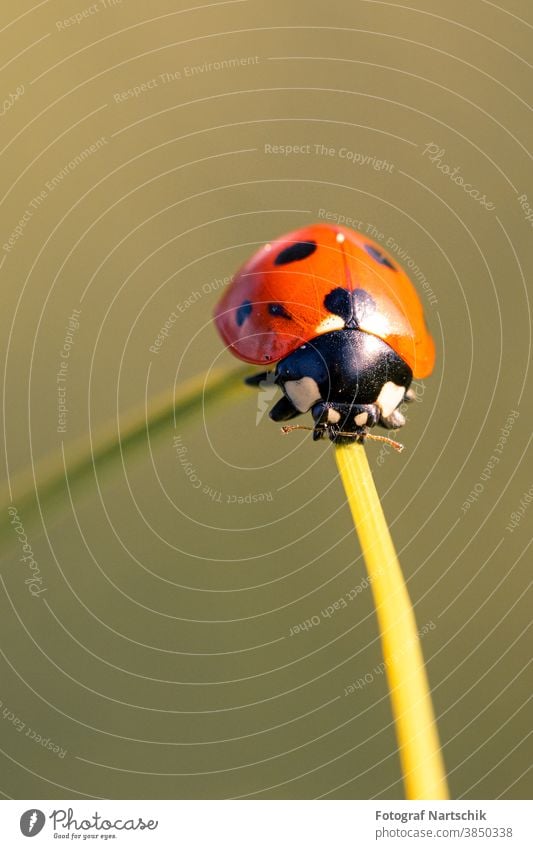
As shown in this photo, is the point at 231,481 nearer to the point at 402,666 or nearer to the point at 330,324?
the point at 330,324

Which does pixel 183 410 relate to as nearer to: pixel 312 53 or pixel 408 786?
pixel 408 786
